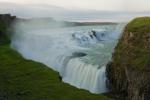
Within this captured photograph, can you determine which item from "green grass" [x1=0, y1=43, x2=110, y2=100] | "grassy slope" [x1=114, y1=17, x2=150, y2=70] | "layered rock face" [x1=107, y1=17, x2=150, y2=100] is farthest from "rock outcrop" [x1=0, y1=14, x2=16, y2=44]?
"green grass" [x1=0, y1=43, x2=110, y2=100]

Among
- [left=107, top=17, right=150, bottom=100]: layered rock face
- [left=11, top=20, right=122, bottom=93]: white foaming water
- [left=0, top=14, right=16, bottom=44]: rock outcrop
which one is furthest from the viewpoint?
[left=0, top=14, right=16, bottom=44]: rock outcrop

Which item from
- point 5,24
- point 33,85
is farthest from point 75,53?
point 5,24

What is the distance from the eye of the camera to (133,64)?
123ft

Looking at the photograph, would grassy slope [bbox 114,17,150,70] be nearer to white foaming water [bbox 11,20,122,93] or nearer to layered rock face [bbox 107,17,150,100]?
layered rock face [bbox 107,17,150,100]

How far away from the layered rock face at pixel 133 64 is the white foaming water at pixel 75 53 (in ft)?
7.70

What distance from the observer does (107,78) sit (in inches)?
1684

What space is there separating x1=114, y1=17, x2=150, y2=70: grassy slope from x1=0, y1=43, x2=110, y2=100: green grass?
7.73 m

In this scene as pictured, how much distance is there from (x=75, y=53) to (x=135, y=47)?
1901 centimetres

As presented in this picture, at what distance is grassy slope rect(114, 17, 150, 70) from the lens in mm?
37188

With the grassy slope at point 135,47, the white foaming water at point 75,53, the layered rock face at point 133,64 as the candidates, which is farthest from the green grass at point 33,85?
the grassy slope at point 135,47

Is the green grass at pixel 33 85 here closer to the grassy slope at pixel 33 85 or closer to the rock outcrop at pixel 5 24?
the grassy slope at pixel 33 85

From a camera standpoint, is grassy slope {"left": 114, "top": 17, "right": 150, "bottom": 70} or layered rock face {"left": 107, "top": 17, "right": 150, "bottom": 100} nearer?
layered rock face {"left": 107, "top": 17, "right": 150, "bottom": 100}

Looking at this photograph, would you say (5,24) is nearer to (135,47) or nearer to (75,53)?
(75,53)

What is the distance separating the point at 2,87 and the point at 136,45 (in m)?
15.4
